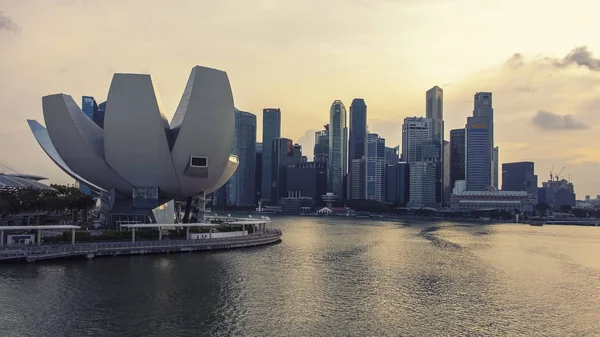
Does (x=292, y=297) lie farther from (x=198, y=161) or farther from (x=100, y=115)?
(x=100, y=115)

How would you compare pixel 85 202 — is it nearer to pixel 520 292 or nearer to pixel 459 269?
pixel 459 269

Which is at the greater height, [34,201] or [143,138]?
[143,138]

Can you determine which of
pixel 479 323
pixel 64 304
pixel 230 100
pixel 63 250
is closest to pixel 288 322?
pixel 479 323

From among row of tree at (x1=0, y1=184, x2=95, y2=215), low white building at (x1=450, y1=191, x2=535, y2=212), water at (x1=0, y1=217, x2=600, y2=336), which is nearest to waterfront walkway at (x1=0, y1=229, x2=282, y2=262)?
water at (x1=0, y1=217, x2=600, y2=336)

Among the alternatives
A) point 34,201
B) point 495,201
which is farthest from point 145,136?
point 495,201

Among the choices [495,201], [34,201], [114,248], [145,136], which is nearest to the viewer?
[114,248]

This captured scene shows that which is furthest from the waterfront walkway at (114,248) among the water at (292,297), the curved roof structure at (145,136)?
the curved roof structure at (145,136)
